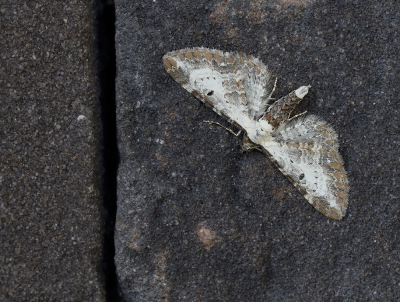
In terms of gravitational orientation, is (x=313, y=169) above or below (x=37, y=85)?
below

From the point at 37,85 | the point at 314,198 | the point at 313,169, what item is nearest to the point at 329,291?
the point at 314,198

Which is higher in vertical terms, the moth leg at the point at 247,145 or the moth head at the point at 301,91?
the moth head at the point at 301,91

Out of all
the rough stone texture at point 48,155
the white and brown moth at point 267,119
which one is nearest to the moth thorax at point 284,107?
the white and brown moth at point 267,119

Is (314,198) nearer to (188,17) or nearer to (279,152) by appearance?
(279,152)

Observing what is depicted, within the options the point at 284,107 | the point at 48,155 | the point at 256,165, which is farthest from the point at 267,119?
the point at 48,155

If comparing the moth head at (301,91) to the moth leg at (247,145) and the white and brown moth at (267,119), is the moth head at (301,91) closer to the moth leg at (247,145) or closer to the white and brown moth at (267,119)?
the white and brown moth at (267,119)

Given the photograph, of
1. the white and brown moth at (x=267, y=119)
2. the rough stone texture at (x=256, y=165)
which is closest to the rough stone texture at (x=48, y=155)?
the rough stone texture at (x=256, y=165)
